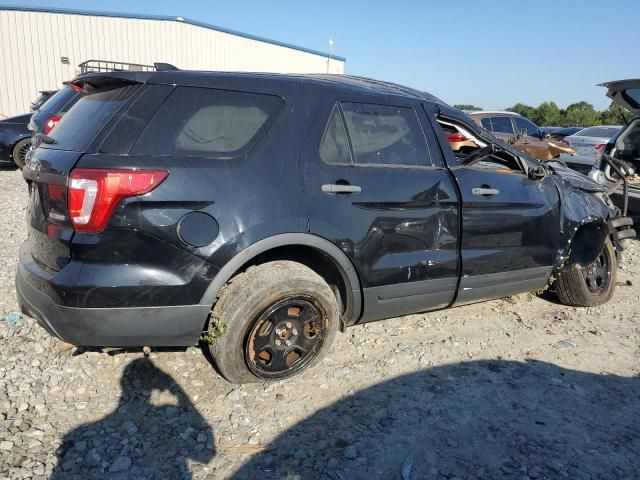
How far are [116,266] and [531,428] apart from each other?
2346mm

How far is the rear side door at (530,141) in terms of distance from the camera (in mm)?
12008

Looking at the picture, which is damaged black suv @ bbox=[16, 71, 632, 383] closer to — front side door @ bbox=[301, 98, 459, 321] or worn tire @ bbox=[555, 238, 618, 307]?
front side door @ bbox=[301, 98, 459, 321]

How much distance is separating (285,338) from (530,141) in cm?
1104

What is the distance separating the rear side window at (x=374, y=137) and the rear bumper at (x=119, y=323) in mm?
1213

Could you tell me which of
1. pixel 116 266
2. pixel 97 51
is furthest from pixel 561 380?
pixel 97 51

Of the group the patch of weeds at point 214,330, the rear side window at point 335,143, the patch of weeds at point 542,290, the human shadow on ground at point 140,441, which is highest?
the rear side window at point 335,143

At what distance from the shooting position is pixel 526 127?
41.7ft

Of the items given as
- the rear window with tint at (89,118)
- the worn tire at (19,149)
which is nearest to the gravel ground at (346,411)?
the rear window with tint at (89,118)

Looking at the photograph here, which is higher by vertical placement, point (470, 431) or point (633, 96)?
point (633, 96)

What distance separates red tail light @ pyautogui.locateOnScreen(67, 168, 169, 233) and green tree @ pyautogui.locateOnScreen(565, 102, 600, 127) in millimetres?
41520

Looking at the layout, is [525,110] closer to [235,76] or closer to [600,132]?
[600,132]

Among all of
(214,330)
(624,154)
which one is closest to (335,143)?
(214,330)

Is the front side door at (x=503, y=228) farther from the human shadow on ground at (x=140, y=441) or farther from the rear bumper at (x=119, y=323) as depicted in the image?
the human shadow on ground at (x=140, y=441)

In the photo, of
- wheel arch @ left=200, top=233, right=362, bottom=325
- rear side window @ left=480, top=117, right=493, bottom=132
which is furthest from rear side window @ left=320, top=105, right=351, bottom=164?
rear side window @ left=480, top=117, right=493, bottom=132
